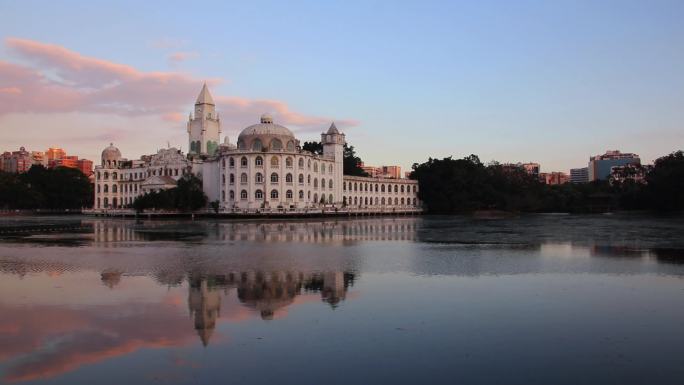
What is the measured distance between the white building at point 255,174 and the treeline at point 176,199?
4.34 meters

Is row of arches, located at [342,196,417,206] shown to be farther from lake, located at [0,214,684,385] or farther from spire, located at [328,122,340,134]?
lake, located at [0,214,684,385]

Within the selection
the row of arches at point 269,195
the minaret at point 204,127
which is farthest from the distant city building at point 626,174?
the minaret at point 204,127

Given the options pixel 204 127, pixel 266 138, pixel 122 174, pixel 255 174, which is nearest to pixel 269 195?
pixel 255 174

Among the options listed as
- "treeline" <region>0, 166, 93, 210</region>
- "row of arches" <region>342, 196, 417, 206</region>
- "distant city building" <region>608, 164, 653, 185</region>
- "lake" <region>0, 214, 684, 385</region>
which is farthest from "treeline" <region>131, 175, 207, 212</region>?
"distant city building" <region>608, 164, 653, 185</region>

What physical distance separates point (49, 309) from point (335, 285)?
307 inches

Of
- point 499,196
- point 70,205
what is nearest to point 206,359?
point 499,196

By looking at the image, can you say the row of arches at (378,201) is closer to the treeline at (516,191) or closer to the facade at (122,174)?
the treeline at (516,191)

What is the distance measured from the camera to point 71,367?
9.70 meters

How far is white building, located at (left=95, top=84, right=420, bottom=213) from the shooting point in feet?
324

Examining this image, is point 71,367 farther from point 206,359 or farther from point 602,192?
point 602,192

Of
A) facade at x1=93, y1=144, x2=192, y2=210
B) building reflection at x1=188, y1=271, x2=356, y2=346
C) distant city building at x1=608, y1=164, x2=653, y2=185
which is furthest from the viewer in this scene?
distant city building at x1=608, y1=164, x2=653, y2=185

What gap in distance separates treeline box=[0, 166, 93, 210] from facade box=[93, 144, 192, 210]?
12619 millimetres

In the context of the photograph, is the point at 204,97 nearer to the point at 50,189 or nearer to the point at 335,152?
the point at 335,152

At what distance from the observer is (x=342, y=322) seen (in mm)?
12828
